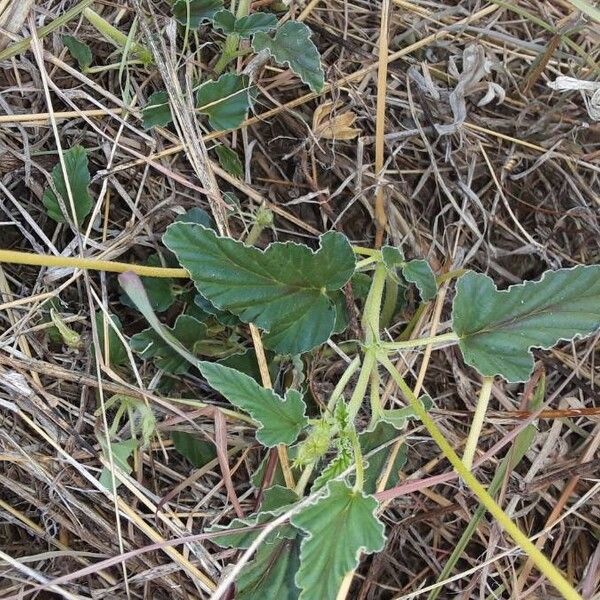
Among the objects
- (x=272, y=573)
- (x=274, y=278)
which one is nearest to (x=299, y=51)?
(x=274, y=278)

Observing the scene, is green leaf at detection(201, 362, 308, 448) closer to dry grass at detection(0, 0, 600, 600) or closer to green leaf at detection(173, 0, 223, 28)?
dry grass at detection(0, 0, 600, 600)

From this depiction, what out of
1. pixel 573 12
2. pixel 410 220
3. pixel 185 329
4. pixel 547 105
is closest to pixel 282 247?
pixel 185 329

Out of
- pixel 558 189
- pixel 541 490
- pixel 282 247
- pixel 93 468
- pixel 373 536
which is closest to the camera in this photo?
pixel 373 536

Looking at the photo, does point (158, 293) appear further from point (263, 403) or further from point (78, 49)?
point (78, 49)

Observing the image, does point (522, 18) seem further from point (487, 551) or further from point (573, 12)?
point (487, 551)

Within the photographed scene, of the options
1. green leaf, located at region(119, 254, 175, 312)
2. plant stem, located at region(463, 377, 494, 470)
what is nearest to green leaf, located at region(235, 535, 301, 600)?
plant stem, located at region(463, 377, 494, 470)
